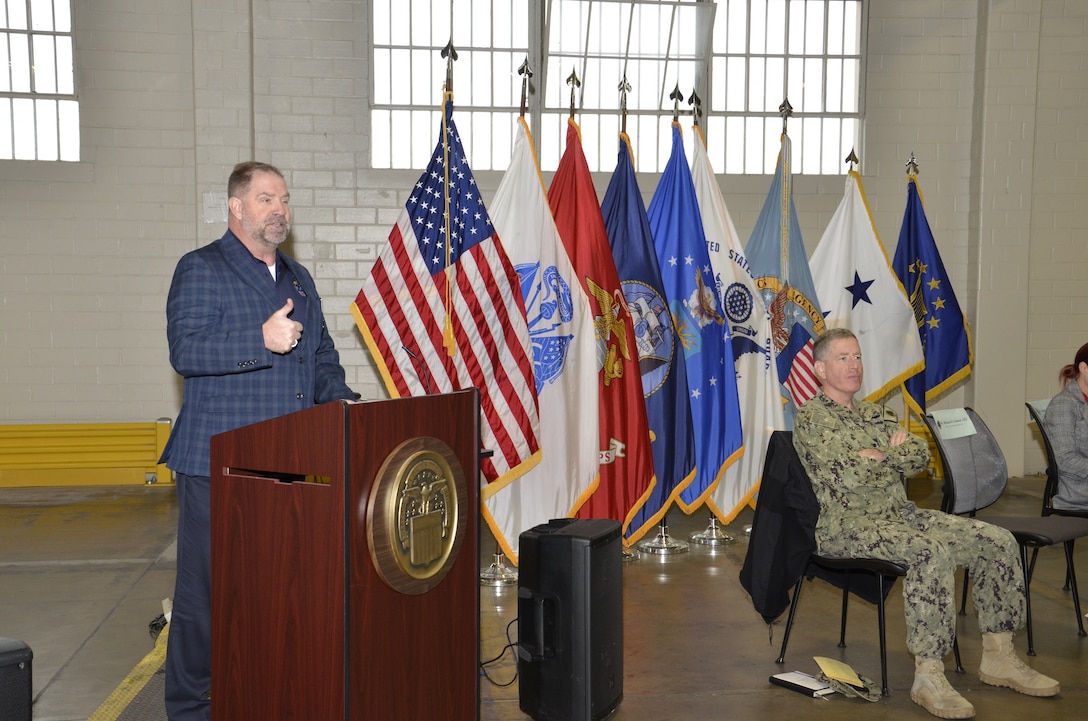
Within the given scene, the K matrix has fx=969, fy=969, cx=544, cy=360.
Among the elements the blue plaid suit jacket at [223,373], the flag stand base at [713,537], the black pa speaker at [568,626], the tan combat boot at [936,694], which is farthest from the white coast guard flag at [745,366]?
the blue plaid suit jacket at [223,373]

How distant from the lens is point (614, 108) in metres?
7.72

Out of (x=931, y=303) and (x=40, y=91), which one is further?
(x=40, y=91)

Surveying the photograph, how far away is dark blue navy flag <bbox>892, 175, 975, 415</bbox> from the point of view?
256 inches

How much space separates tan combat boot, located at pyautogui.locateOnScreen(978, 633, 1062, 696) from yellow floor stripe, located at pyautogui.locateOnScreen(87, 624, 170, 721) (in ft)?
9.07

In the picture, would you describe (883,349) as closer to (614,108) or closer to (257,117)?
(614,108)

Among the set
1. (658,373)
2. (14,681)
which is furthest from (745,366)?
(14,681)

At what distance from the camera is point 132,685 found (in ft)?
11.0

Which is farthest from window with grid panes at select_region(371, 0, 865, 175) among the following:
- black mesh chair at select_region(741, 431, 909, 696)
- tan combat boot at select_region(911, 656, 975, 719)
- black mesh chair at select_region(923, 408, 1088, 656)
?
tan combat boot at select_region(911, 656, 975, 719)

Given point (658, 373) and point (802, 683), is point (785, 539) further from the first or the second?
point (658, 373)

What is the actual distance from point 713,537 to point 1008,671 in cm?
236

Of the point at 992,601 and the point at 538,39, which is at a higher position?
the point at 538,39

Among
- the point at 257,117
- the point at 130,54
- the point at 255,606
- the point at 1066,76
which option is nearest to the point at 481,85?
the point at 257,117

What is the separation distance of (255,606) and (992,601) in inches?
99.5

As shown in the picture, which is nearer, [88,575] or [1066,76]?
[88,575]
